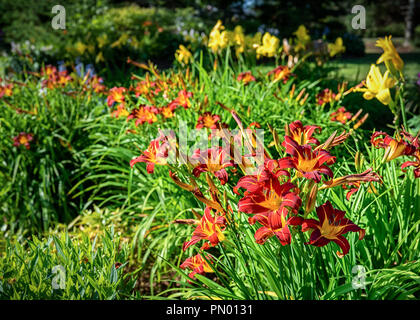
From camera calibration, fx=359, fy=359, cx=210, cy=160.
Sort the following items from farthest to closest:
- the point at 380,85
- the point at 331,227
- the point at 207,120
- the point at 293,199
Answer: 1. the point at 207,120
2. the point at 380,85
3. the point at 331,227
4. the point at 293,199

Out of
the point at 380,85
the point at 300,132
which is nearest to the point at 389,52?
the point at 380,85

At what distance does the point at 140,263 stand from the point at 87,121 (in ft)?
4.23

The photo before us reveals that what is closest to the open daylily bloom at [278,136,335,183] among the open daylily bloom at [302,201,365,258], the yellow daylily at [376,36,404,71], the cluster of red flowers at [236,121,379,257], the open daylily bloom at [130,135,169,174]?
the cluster of red flowers at [236,121,379,257]

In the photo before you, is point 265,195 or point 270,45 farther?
point 270,45

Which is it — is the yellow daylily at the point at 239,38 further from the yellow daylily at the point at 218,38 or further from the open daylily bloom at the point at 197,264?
the open daylily bloom at the point at 197,264

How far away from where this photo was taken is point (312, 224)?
943 millimetres

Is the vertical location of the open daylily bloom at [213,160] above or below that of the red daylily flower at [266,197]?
above

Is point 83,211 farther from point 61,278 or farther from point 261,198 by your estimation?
point 261,198

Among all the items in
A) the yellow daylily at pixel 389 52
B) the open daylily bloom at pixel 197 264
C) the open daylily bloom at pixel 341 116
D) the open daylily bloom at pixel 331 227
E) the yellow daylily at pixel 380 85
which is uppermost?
the yellow daylily at pixel 389 52

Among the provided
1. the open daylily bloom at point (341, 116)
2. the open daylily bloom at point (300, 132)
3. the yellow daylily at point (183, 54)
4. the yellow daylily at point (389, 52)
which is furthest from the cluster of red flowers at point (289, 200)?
the yellow daylily at point (183, 54)

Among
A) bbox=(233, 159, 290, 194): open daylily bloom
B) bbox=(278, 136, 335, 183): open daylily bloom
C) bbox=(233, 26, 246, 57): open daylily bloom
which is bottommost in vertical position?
bbox=(233, 159, 290, 194): open daylily bloom

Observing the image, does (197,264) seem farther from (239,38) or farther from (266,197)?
(239,38)

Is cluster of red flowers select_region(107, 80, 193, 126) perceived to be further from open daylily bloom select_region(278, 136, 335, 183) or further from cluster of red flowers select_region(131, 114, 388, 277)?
open daylily bloom select_region(278, 136, 335, 183)

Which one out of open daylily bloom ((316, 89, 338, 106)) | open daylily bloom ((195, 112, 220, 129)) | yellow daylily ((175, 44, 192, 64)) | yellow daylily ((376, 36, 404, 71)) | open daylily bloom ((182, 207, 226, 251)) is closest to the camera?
open daylily bloom ((182, 207, 226, 251))
